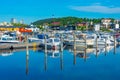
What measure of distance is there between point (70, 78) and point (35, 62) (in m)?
10.3

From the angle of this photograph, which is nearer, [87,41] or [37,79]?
[37,79]

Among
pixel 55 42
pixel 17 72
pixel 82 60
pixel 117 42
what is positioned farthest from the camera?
pixel 117 42

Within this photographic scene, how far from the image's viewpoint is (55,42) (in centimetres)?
5150

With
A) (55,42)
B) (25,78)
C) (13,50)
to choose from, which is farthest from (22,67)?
(55,42)

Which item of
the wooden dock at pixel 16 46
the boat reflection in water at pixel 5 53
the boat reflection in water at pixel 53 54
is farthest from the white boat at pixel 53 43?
the boat reflection in water at pixel 5 53

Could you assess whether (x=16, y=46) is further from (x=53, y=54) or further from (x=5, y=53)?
(x=53, y=54)

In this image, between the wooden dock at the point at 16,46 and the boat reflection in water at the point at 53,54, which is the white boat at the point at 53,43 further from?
the wooden dock at the point at 16,46

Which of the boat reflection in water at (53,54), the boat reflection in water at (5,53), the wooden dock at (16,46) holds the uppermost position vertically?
the wooden dock at (16,46)

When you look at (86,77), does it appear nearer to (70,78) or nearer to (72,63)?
(70,78)

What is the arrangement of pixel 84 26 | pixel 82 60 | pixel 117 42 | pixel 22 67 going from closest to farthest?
1. pixel 22 67
2. pixel 82 60
3. pixel 117 42
4. pixel 84 26

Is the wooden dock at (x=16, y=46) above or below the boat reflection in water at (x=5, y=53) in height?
above

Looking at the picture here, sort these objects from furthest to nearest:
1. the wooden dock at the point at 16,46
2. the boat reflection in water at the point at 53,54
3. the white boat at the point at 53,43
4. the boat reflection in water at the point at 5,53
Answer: the white boat at the point at 53,43 < the wooden dock at the point at 16,46 < the boat reflection in water at the point at 5,53 < the boat reflection in water at the point at 53,54

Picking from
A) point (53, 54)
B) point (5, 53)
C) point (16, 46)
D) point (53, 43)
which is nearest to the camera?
point (5, 53)

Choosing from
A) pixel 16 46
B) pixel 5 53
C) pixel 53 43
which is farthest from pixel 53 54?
pixel 16 46
